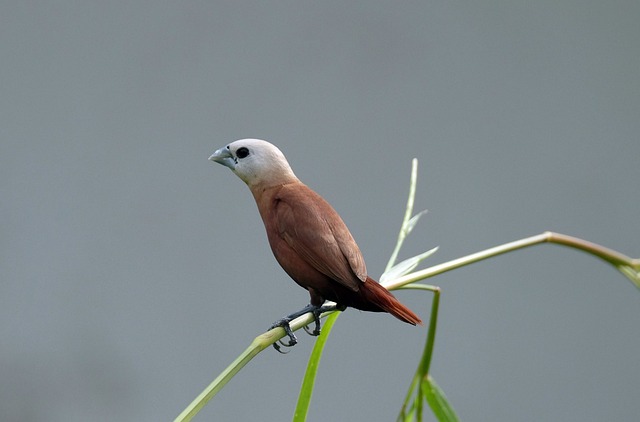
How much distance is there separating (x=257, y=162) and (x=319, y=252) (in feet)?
0.34

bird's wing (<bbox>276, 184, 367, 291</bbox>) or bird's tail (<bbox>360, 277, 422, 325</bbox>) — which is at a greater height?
bird's wing (<bbox>276, 184, 367, 291</bbox>)

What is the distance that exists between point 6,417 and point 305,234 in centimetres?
172

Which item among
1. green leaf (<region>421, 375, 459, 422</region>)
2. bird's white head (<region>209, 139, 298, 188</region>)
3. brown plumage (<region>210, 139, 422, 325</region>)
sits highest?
bird's white head (<region>209, 139, 298, 188</region>)

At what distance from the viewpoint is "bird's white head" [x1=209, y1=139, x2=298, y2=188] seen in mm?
667

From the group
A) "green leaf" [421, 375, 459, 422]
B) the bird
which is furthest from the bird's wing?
"green leaf" [421, 375, 459, 422]

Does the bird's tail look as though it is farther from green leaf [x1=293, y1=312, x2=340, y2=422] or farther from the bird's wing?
green leaf [x1=293, y1=312, x2=340, y2=422]

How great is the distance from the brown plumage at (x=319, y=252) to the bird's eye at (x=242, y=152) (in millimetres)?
40

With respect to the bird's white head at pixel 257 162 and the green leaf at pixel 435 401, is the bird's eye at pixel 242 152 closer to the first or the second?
the bird's white head at pixel 257 162

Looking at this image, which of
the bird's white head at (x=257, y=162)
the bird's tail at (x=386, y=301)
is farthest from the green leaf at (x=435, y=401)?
the bird's white head at (x=257, y=162)

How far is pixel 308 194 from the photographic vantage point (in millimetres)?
646

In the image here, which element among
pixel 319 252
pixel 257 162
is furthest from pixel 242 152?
pixel 319 252

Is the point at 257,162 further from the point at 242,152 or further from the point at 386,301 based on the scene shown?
the point at 386,301

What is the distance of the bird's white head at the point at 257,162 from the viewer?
0.67 metres

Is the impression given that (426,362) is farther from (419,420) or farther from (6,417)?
(6,417)
